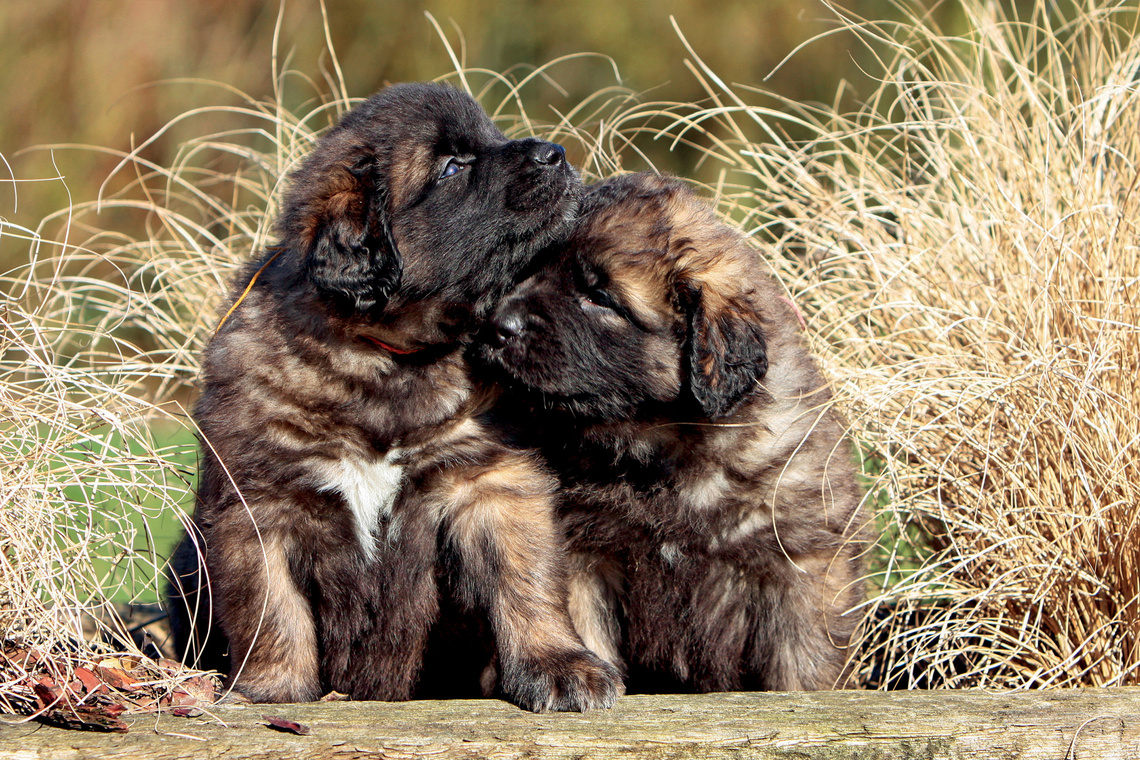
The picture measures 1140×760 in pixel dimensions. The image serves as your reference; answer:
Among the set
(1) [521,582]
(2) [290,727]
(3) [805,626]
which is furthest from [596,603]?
(2) [290,727]

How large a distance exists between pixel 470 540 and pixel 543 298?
2.14 feet

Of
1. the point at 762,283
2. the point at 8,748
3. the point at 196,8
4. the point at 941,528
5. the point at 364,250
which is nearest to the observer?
the point at 8,748

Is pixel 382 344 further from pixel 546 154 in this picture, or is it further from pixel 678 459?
pixel 678 459

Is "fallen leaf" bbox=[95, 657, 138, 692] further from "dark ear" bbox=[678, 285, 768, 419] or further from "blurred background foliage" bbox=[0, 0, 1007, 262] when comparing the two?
"blurred background foliage" bbox=[0, 0, 1007, 262]

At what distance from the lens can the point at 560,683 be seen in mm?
2494

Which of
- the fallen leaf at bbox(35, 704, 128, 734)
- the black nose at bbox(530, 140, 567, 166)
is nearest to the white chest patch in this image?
the fallen leaf at bbox(35, 704, 128, 734)

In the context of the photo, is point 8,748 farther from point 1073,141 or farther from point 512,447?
point 1073,141

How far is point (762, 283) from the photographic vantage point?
3.05 metres

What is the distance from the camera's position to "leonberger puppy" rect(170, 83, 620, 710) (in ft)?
8.46

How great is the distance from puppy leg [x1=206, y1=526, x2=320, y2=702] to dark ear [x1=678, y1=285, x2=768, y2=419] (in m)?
1.10

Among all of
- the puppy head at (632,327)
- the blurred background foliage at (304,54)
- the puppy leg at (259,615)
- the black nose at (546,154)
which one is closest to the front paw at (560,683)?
the puppy leg at (259,615)

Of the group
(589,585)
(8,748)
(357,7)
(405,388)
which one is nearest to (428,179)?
(405,388)

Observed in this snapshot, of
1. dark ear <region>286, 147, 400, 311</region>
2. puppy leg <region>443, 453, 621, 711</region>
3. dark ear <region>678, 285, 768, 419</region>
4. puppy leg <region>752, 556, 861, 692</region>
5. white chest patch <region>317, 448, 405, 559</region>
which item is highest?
dark ear <region>286, 147, 400, 311</region>

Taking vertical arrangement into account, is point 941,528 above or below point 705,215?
below
